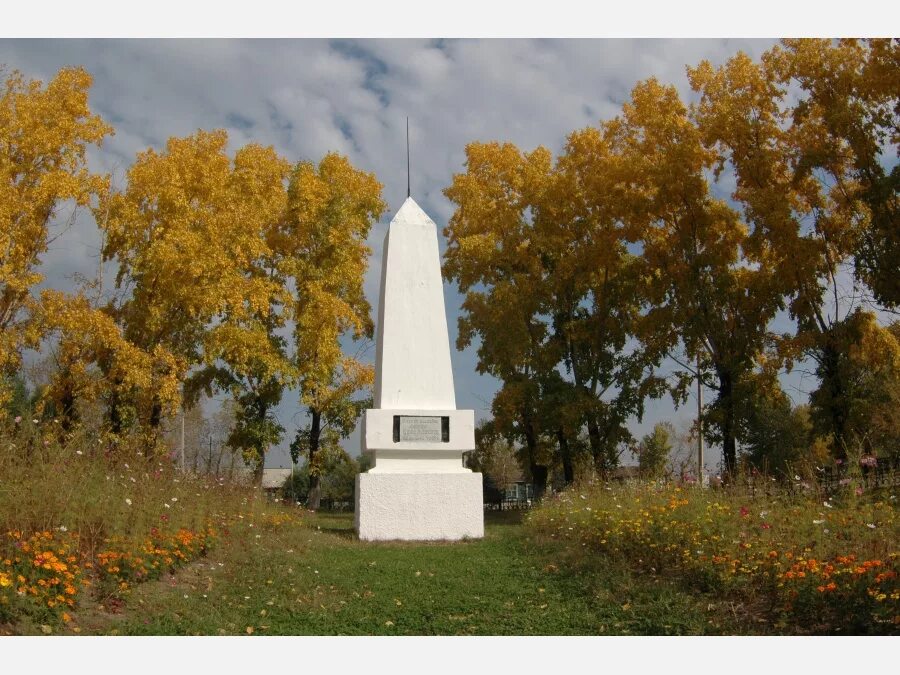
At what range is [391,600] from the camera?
6.65m

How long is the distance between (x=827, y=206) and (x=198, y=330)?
14185 mm

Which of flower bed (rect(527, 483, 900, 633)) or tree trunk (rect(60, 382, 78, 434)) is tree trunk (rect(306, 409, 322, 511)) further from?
flower bed (rect(527, 483, 900, 633))

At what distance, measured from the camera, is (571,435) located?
1869 cm

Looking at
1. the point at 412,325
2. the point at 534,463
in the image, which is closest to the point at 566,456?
the point at 534,463

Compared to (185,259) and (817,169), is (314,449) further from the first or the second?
(817,169)

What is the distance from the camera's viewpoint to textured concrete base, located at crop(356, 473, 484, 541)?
11.2 m

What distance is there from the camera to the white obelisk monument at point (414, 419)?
11.3 meters

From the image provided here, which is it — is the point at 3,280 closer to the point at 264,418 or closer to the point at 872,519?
the point at 264,418

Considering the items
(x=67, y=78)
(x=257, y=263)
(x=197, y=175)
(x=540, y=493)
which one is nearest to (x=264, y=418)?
(x=257, y=263)

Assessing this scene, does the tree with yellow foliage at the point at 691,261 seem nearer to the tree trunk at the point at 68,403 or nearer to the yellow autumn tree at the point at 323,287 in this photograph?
the yellow autumn tree at the point at 323,287

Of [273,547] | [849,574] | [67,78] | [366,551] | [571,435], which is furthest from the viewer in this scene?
[571,435]

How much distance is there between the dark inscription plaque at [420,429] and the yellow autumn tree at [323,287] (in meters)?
7.75

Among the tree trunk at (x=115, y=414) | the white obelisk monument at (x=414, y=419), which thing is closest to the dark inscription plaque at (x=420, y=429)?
the white obelisk monument at (x=414, y=419)

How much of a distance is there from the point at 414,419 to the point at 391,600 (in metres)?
5.21
